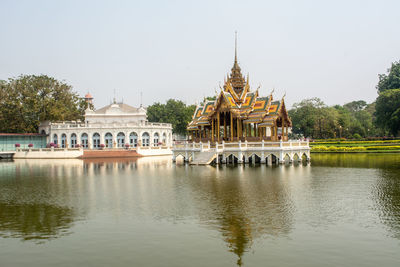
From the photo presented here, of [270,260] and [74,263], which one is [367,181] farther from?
[74,263]

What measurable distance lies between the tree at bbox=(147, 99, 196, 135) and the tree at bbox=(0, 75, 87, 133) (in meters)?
24.1

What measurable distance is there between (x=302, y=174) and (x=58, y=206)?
58.1 feet

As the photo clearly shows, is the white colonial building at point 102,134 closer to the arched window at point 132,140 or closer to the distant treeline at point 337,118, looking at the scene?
the arched window at point 132,140

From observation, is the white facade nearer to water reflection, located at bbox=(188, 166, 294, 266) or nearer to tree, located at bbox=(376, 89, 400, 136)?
tree, located at bbox=(376, 89, 400, 136)

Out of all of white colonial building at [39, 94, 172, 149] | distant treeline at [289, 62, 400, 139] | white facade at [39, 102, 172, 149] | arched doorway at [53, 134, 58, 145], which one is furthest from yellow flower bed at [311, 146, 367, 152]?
arched doorway at [53, 134, 58, 145]

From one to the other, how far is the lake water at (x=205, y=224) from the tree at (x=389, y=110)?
154ft

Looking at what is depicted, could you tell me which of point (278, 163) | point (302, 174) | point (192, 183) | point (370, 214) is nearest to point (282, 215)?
point (370, 214)

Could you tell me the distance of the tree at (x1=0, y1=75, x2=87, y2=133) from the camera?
67.4 m

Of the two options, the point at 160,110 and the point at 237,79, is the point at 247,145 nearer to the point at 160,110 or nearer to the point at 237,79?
the point at 237,79

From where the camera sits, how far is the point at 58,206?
17797mm

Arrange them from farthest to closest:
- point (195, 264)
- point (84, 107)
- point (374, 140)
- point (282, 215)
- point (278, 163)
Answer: point (84, 107), point (374, 140), point (278, 163), point (282, 215), point (195, 264)

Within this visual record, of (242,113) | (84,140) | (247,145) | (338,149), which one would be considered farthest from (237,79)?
(84,140)

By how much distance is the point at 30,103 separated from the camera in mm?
67750

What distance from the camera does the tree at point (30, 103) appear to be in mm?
67375
